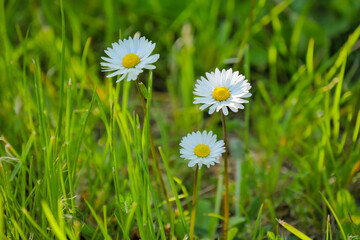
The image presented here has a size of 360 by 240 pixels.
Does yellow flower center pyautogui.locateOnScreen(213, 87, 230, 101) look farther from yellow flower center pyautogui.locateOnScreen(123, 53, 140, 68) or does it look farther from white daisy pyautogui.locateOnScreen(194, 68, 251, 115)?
yellow flower center pyautogui.locateOnScreen(123, 53, 140, 68)

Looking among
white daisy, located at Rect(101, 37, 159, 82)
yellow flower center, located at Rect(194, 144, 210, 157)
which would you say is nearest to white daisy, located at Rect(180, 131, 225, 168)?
yellow flower center, located at Rect(194, 144, 210, 157)

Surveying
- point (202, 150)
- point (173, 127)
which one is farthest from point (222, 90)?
point (173, 127)

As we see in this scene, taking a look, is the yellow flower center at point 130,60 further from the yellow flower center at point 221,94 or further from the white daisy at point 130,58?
the yellow flower center at point 221,94

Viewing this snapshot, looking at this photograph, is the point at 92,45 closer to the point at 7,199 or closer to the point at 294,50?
→ the point at 294,50

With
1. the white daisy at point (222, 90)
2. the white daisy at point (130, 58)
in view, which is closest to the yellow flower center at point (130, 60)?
the white daisy at point (130, 58)

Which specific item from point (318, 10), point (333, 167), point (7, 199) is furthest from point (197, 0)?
point (7, 199)
